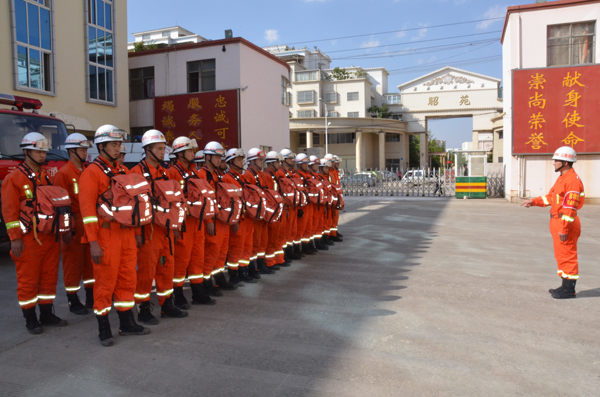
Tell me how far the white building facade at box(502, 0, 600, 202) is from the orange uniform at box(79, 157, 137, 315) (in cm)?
1866

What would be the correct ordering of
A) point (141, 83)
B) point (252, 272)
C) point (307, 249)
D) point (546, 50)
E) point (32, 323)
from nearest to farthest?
point (32, 323) < point (252, 272) < point (307, 249) < point (546, 50) < point (141, 83)

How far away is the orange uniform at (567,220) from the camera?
5754 millimetres

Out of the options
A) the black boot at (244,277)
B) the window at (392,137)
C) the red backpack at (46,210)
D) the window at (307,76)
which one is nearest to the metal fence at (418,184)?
the black boot at (244,277)

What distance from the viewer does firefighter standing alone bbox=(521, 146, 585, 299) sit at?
18.9ft

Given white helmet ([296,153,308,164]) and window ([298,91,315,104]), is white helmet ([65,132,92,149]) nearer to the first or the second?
white helmet ([296,153,308,164])

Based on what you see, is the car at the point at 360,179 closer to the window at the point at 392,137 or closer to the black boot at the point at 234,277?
the black boot at the point at 234,277

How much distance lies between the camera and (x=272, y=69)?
22.2 m

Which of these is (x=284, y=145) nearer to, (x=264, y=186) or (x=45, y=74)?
(x=45, y=74)

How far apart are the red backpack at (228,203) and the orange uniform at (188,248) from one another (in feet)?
1.39

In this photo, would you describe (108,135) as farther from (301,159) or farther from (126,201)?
(301,159)

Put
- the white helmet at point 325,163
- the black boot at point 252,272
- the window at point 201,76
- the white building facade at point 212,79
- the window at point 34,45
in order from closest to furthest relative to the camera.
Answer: the black boot at point 252,272
the white helmet at point 325,163
the window at point 34,45
the white building facade at point 212,79
the window at point 201,76

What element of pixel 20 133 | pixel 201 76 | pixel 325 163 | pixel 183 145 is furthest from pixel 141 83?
pixel 183 145

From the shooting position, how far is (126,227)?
4.42 metres

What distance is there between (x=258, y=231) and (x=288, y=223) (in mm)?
1011
